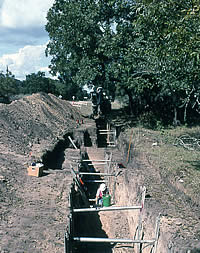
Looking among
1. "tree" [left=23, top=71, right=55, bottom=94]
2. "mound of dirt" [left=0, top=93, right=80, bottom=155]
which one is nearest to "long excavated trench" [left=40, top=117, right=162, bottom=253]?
"mound of dirt" [left=0, top=93, right=80, bottom=155]

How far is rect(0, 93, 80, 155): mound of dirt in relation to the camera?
45.3 feet

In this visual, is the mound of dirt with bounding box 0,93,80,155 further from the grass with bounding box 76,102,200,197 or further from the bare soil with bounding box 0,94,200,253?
the grass with bounding box 76,102,200,197

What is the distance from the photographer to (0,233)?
22.1ft

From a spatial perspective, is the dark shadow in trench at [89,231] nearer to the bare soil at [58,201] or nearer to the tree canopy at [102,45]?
the bare soil at [58,201]

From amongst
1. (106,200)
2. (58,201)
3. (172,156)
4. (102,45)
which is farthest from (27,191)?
(102,45)

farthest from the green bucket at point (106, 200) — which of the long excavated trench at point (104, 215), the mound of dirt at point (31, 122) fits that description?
the mound of dirt at point (31, 122)

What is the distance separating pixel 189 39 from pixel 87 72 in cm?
1257

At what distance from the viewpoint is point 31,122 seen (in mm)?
18047

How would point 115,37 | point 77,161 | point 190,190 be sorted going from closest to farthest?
point 190,190 < point 77,161 < point 115,37

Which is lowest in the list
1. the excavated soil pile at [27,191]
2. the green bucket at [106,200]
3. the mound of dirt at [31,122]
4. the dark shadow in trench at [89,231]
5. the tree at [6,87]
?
the dark shadow in trench at [89,231]

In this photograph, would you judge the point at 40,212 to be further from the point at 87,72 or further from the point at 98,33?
the point at 98,33

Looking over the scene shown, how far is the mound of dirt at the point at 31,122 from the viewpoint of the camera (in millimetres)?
13812

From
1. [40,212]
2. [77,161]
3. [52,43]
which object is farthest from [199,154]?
[52,43]

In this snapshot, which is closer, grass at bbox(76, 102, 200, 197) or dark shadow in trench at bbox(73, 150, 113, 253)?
dark shadow in trench at bbox(73, 150, 113, 253)
